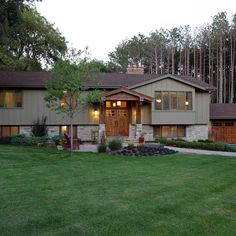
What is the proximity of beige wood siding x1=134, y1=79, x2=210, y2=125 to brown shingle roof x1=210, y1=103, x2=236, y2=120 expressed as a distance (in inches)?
73.8

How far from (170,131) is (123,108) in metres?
3.93

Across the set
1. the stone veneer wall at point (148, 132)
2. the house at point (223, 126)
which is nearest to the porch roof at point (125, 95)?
the stone veneer wall at point (148, 132)

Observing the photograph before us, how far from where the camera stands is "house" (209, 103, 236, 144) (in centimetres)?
2823

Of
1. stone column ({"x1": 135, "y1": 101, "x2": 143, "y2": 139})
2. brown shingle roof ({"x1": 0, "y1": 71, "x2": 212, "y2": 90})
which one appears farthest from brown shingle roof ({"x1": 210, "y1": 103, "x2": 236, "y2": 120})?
stone column ({"x1": 135, "y1": 101, "x2": 143, "y2": 139})

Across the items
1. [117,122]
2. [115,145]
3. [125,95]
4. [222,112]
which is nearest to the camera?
[115,145]

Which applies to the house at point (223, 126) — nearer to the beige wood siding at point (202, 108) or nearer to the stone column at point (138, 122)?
the beige wood siding at point (202, 108)

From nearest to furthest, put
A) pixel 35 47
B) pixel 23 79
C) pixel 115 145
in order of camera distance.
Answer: pixel 115 145 < pixel 23 79 < pixel 35 47

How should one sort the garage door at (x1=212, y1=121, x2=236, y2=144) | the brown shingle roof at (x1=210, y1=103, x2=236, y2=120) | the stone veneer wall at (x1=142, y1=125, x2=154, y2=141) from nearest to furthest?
the stone veneer wall at (x1=142, y1=125, x2=154, y2=141)
the brown shingle roof at (x1=210, y1=103, x2=236, y2=120)
the garage door at (x1=212, y1=121, x2=236, y2=144)

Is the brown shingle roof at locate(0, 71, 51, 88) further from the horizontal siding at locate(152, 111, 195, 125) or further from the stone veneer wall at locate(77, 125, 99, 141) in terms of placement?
the horizontal siding at locate(152, 111, 195, 125)

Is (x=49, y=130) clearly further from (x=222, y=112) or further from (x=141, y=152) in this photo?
(x=222, y=112)

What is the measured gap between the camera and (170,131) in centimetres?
2616

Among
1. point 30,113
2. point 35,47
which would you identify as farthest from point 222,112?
point 35,47

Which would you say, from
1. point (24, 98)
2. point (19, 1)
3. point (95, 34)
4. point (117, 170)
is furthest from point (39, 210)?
point (95, 34)

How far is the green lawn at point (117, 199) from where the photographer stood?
5.51 meters
